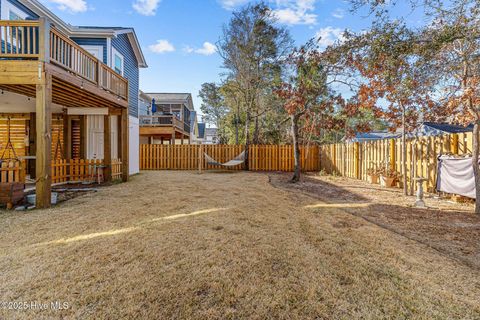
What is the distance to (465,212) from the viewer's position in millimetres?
4402

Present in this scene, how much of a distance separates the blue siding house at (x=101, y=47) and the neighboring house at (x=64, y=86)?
0.07 ft

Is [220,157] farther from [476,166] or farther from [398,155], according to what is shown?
[476,166]


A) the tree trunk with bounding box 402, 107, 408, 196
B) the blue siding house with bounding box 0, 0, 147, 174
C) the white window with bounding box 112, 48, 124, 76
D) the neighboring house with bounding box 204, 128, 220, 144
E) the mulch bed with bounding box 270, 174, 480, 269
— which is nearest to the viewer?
the mulch bed with bounding box 270, 174, 480, 269

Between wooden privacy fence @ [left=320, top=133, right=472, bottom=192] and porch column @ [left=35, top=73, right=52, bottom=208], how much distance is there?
7.83 m

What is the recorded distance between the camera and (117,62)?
944 cm

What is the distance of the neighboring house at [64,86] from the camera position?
4.38 m

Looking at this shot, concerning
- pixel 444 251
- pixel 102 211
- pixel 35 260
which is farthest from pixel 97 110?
pixel 444 251

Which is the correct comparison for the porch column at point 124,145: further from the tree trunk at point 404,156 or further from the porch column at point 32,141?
the tree trunk at point 404,156

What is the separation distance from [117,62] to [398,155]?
1012 centimetres

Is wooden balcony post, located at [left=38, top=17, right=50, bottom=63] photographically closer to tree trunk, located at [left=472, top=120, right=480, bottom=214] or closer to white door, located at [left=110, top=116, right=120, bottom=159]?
white door, located at [left=110, top=116, right=120, bottom=159]

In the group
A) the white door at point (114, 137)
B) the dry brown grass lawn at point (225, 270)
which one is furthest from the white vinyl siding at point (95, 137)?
the dry brown grass lawn at point (225, 270)

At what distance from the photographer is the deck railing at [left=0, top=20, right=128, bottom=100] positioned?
4.46 m

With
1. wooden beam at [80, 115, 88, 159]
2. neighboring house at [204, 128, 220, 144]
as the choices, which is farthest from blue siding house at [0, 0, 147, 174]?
neighboring house at [204, 128, 220, 144]

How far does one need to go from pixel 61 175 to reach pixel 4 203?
2.79 metres
